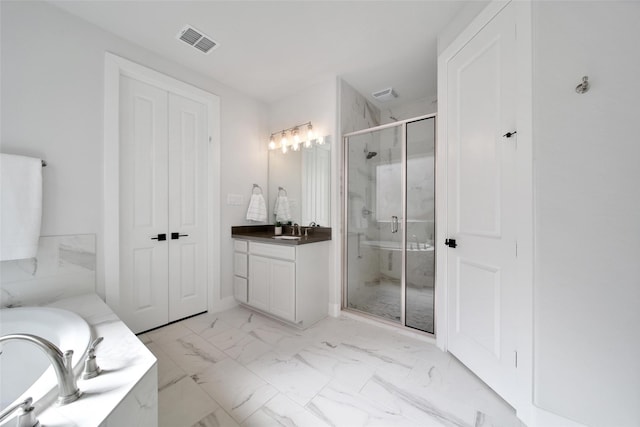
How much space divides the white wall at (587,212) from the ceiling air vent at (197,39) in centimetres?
225

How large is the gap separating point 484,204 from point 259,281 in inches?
83.3

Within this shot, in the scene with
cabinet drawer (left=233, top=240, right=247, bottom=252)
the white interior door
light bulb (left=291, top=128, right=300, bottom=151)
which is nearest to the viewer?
the white interior door

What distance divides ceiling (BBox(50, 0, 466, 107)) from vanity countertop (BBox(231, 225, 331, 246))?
170 cm

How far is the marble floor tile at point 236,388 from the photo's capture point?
1303 mm

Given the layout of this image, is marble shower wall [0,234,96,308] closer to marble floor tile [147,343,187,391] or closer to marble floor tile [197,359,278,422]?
marble floor tile [147,343,187,391]

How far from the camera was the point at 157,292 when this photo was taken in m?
2.20

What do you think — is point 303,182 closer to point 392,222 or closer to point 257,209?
point 257,209

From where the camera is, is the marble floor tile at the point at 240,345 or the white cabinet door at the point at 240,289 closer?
the marble floor tile at the point at 240,345

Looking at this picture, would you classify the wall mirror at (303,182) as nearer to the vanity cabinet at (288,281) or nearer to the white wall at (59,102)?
the vanity cabinet at (288,281)

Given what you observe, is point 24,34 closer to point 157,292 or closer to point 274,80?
point 274,80

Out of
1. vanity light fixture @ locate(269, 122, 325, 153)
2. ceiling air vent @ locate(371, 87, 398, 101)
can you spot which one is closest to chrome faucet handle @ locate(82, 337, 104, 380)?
vanity light fixture @ locate(269, 122, 325, 153)

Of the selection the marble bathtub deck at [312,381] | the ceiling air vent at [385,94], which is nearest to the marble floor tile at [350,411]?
the marble bathtub deck at [312,381]

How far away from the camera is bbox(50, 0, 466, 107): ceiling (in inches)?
65.2

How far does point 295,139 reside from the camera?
2791 millimetres
